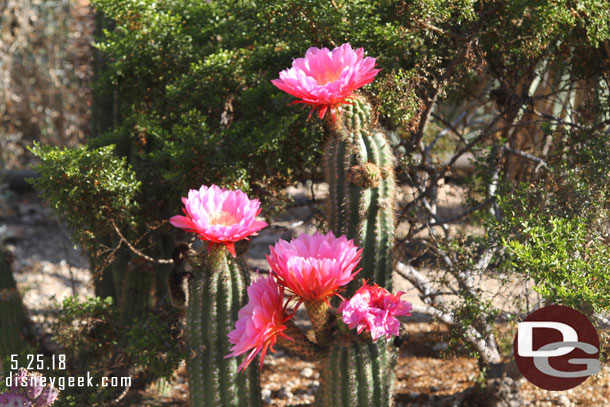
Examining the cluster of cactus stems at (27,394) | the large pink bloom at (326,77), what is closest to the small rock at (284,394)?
the cluster of cactus stems at (27,394)

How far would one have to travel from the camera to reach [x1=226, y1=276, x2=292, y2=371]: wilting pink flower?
1683 millimetres

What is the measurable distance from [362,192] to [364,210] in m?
0.06

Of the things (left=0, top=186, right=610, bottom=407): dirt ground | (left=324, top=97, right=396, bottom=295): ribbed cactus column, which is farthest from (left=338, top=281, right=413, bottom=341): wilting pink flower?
(left=0, top=186, right=610, bottom=407): dirt ground

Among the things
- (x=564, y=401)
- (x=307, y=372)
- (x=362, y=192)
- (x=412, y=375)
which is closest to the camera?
(x=362, y=192)

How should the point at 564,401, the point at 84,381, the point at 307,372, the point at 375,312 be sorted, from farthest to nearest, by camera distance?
the point at 307,372
the point at 564,401
the point at 84,381
the point at 375,312

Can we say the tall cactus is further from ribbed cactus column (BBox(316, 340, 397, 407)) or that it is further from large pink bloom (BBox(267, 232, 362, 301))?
large pink bloom (BBox(267, 232, 362, 301))

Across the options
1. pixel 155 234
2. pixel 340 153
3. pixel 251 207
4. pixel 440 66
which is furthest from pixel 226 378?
pixel 440 66

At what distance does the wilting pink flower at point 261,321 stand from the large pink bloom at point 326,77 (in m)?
0.52

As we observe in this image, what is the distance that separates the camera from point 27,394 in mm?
1891

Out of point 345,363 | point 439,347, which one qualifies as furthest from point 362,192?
point 439,347

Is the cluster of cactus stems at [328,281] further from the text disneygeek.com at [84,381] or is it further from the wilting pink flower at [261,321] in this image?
the text disneygeek.com at [84,381]

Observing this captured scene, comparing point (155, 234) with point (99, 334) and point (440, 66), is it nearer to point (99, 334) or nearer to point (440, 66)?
point (99, 334)

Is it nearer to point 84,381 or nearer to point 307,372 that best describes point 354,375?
point 84,381

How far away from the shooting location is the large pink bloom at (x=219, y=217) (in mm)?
1848
